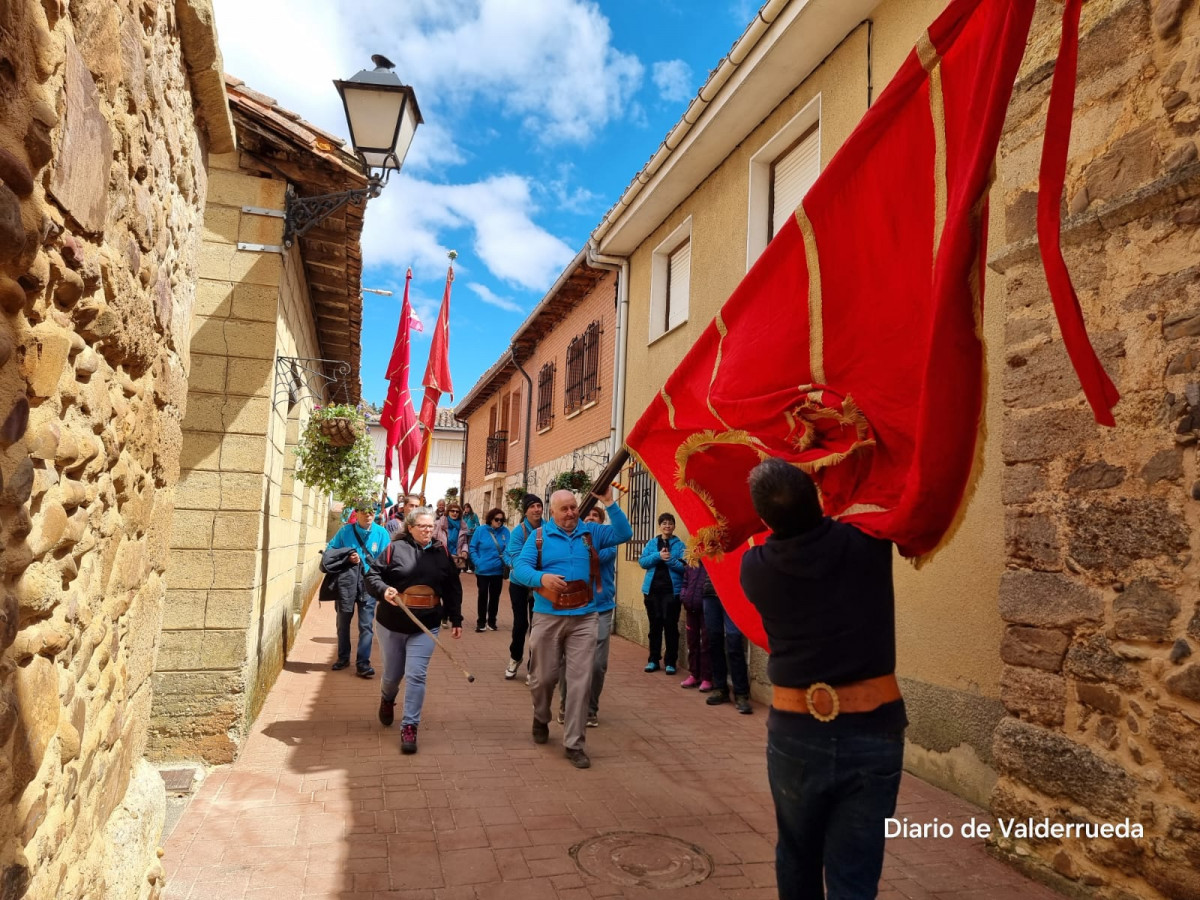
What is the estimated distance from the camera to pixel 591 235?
487 inches

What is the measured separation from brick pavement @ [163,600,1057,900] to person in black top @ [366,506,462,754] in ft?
1.34

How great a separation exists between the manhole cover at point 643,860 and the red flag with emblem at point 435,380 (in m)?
6.94

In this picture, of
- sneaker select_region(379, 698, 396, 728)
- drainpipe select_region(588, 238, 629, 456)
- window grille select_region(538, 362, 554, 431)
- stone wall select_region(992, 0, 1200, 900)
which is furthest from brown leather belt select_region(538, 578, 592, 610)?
window grille select_region(538, 362, 554, 431)

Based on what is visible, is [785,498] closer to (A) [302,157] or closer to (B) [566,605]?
(B) [566,605]

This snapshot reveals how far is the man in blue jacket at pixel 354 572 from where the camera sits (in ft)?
27.2

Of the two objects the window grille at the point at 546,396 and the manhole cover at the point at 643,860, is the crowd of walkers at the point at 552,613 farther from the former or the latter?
the window grille at the point at 546,396

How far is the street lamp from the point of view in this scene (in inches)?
220

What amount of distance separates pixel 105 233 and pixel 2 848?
1.46 meters

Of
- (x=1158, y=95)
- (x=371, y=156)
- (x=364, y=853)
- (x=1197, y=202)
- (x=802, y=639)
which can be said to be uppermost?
(x=371, y=156)

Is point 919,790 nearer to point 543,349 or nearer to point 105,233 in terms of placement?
point 105,233

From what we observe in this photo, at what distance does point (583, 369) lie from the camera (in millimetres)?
14523

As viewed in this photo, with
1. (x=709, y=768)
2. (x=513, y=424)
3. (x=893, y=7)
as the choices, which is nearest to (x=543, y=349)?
(x=513, y=424)

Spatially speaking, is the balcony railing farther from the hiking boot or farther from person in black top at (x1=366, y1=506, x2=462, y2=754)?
the hiking boot

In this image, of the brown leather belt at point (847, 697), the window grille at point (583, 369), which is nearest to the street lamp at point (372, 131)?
the brown leather belt at point (847, 697)
